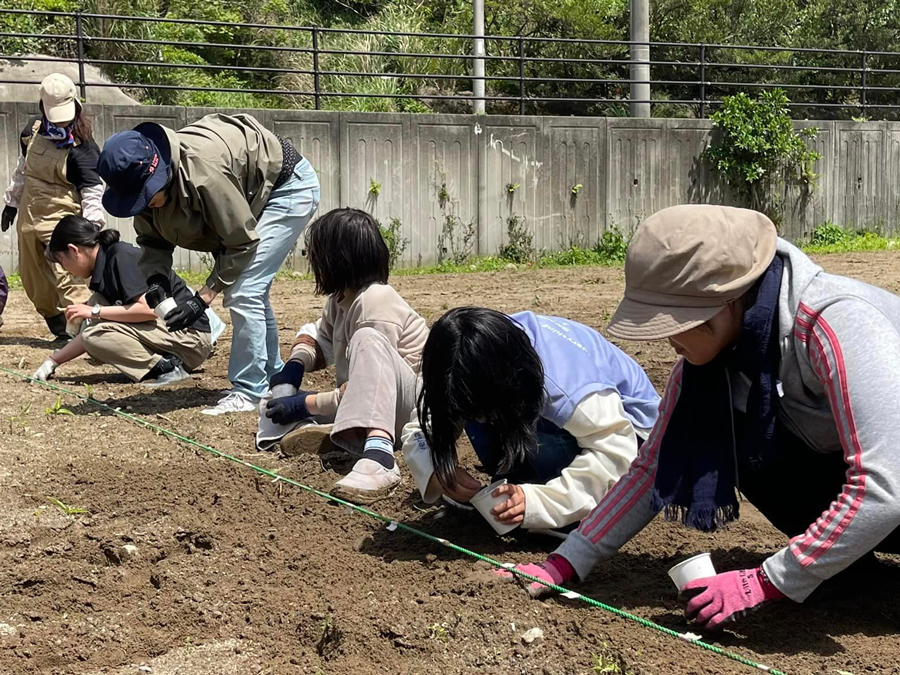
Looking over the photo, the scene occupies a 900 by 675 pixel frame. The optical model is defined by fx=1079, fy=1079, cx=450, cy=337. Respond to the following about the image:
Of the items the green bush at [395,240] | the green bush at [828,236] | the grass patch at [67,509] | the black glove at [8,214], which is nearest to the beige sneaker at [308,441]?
the grass patch at [67,509]

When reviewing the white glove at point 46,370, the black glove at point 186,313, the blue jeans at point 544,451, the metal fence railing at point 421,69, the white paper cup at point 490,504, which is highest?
the metal fence railing at point 421,69

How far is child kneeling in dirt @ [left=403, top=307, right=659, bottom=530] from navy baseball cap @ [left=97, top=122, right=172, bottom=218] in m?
2.10

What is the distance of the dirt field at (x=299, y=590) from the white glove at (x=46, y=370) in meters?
1.44

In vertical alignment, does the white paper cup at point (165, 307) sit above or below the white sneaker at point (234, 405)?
above

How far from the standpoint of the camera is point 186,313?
525 centimetres

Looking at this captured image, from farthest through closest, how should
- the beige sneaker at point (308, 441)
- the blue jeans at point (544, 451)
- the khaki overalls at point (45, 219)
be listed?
the khaki overalls at point (45, 219) < the beige sneaker at point (308, 441) < the blue jeans at point (544, 451)

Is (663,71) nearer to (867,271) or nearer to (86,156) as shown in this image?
(867,271)

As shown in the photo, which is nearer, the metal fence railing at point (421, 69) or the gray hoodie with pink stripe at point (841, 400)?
the gray hoodie with pink stripe at point (841, 400)

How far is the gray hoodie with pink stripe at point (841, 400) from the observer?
7.39 ft

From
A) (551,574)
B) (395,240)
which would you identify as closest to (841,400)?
(551,574)

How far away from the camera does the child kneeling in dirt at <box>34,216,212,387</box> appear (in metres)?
6.03

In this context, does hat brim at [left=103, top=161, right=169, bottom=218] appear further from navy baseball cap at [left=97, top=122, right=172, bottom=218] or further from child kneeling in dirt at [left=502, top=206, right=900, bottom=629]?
child kneeling in dirt at [left=502, top=206, right=900, bottom=629]

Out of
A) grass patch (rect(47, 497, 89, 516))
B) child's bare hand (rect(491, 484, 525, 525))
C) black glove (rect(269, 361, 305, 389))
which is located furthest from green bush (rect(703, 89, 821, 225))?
child's bare hand (rect(491, 484, 525, 525))

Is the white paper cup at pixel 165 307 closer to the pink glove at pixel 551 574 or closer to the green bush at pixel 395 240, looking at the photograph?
the pink glove at pixel 551 574
